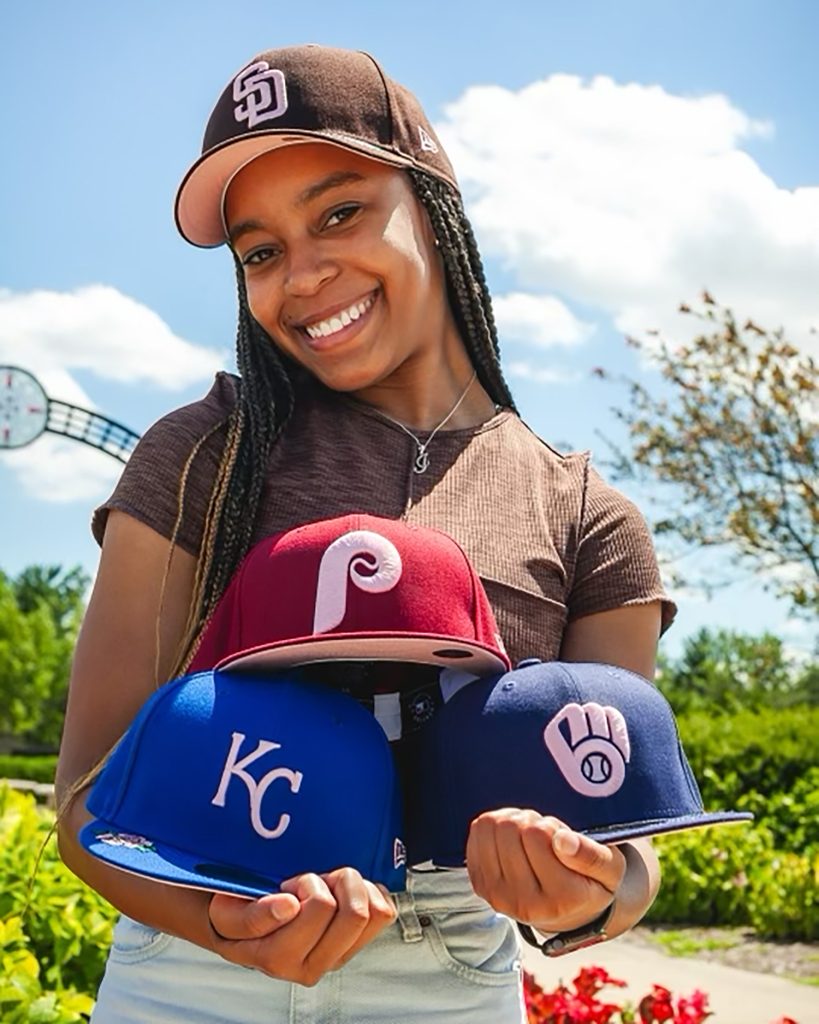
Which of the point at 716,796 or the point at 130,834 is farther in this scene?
the point at 716,796

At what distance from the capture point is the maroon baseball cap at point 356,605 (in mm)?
1393

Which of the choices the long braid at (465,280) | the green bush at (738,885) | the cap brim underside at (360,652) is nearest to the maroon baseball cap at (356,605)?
the cap brim underside at (360,652)

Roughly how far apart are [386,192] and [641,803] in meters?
0.91

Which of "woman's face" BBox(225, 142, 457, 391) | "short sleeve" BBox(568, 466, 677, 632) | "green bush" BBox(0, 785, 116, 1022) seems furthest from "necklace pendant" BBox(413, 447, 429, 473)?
"green bush" BBox(0, 785, 116, 1022)

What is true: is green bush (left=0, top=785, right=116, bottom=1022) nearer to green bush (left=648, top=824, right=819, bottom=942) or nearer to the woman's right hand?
the woman's right hand

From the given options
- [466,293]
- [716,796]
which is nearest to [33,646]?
[716,796]

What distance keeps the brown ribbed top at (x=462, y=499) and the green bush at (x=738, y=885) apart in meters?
6.99

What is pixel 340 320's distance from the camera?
1813 millimetres

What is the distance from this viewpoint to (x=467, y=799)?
1.38 m

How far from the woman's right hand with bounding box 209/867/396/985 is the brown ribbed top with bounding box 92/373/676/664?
1.87 feet

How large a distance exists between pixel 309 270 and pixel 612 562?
22.9 inches

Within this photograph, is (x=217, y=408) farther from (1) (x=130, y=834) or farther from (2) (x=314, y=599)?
(1) (x=130, y=834)

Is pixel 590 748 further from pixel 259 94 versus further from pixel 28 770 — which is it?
pixel 28 770

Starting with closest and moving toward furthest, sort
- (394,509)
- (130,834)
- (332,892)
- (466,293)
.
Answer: (332,892)
(130,834)
(394,509)
(466,293)
